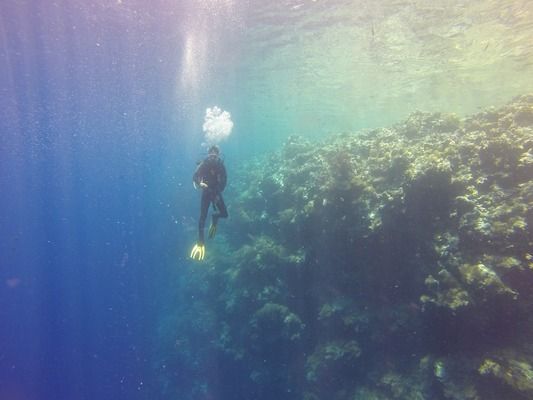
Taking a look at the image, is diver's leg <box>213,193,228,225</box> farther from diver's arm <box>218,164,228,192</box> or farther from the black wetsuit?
diver's arm <box>218,164,228,192</box>

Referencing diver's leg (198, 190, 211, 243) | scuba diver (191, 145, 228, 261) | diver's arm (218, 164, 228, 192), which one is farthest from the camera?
diver's leg (198, 190, 211, 243)

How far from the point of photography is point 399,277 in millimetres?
9070

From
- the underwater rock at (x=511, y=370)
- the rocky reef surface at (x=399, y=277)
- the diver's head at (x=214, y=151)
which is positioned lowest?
the underwater rock at (x=511, y=370)

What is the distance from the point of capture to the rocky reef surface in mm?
6902

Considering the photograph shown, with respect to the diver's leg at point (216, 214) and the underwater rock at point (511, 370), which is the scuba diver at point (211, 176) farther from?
the underwater rock at point (511, 370)

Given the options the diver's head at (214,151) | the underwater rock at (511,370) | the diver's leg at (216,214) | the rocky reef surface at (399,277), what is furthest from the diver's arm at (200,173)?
the underwater rock at (511,370)

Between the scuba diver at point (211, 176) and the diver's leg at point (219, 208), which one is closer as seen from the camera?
the scuba diver at point (211, 176)

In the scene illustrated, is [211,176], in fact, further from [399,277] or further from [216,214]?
[399,277]

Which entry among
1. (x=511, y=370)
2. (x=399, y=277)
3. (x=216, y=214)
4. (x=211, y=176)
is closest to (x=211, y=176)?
(x=211, y=176)

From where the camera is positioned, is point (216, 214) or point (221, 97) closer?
point (216, 214)

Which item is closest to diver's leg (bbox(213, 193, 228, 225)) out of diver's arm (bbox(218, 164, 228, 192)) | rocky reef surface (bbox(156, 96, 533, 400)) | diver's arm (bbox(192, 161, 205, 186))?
diver's arm (bbox(218, 164, 228, 192))

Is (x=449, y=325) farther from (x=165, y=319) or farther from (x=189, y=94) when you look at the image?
(x=189, y=94)

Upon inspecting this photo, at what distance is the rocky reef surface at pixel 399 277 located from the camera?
6902mm

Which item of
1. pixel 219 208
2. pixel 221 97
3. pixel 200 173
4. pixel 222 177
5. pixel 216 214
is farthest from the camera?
pixel 221 97
